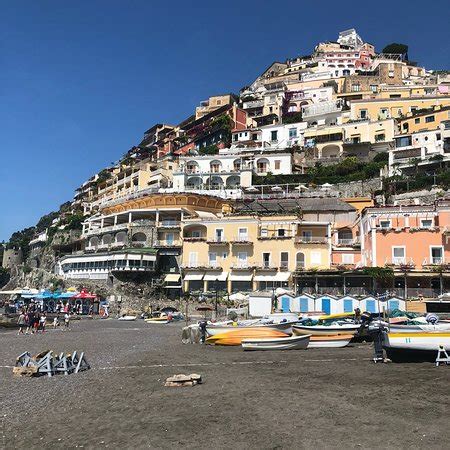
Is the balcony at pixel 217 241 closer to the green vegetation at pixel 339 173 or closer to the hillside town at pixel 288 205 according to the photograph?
the hillside town at pixel 288 205

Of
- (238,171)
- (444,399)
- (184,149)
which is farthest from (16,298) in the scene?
(444,399)

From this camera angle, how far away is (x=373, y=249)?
4028 cm

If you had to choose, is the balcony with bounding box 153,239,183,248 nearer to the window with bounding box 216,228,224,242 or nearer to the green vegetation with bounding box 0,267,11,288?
the window with bounding box 216,228,224,242

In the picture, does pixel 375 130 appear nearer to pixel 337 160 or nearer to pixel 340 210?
pixel 337 160

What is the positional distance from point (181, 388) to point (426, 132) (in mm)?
58733

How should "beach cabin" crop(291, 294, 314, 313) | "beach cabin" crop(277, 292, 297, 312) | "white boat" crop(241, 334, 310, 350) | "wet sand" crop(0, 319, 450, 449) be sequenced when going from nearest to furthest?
"wet sand" crop(0, 319, 450, 449), "white boat" crop(241, 334, 310, 350), "beach cabin" crop(291, 294, 314, 313), "beach cabin" crop(277, 292, 297, 312)

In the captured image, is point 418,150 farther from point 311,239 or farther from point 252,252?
point 252,252

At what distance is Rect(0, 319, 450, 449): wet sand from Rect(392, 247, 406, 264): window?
73.4ft

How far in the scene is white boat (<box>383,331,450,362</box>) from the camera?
17391mm

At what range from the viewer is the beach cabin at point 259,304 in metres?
38.2

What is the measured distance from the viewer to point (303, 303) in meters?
37.5

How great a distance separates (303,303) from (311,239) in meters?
10.9

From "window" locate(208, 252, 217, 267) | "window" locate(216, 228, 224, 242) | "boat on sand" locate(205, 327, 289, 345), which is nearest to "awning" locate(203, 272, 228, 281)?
"window" locate(208, 252, 217, 267)

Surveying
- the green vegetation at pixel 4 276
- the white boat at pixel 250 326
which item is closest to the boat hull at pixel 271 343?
the white boat at pixel 250 326
